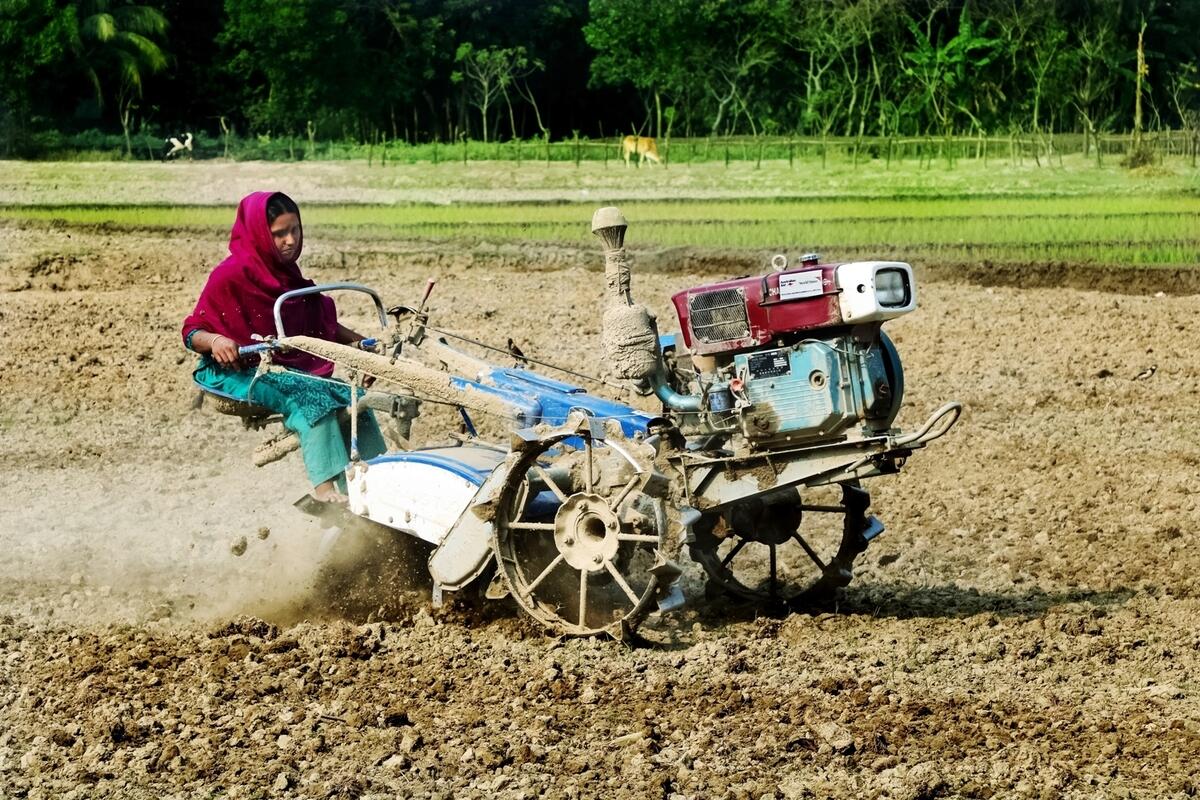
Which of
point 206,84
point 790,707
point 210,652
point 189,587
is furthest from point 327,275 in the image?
point 206,84

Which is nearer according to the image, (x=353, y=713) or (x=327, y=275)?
(x=353, y=713)

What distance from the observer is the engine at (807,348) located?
6.65 m

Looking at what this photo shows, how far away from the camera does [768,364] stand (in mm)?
6809

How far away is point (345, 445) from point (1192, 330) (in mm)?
8933

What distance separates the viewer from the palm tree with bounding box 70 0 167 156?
30.3 m

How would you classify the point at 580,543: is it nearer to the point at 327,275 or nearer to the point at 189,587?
the point at 189,587

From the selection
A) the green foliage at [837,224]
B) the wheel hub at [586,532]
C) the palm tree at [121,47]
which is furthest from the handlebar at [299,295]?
the palm tree at [121,47]

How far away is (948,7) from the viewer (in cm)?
3186

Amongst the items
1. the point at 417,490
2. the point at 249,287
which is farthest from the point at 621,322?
the point at 249,287

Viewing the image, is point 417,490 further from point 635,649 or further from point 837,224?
point 837,224

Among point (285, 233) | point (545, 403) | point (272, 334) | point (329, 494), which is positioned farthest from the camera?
point (272, 334)

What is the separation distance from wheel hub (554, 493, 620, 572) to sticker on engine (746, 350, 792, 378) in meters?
0.78

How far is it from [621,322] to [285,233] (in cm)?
189

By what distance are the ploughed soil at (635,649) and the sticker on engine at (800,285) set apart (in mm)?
1407
